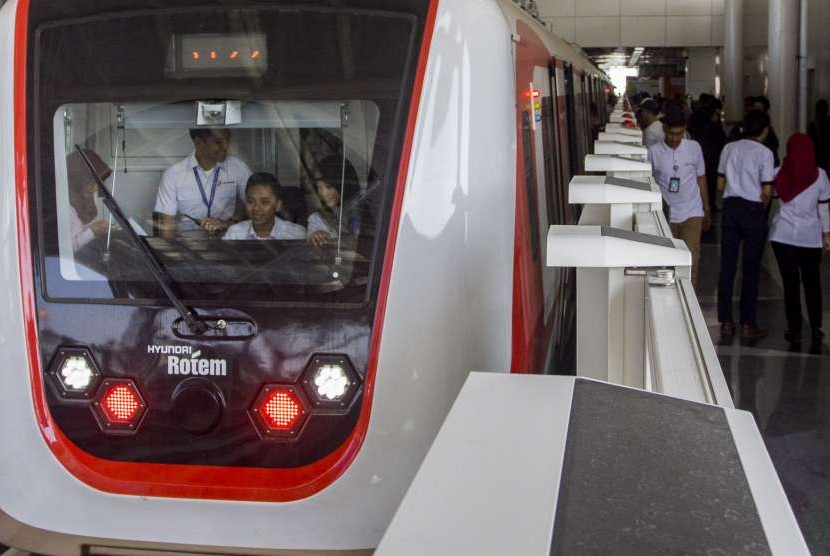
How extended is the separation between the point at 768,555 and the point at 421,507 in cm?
31

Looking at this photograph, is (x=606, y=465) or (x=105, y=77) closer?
(x=606, y=465)

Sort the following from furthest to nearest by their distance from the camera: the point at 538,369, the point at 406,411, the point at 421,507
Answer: the point at 538,369 < the point at 406,411 < the point at 421,507

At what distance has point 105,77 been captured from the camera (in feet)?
11.7

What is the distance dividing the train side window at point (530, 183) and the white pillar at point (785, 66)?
37.3 ft

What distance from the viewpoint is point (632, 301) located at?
3.06m

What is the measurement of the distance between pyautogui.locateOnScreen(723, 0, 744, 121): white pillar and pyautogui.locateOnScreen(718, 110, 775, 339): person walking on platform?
1707 cm

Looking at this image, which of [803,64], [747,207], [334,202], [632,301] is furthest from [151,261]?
[803,64]

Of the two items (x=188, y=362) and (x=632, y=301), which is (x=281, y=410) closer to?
(x=188, y=362)

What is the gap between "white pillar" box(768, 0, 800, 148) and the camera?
49.4 feet

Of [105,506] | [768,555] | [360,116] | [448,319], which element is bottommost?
[105,506]

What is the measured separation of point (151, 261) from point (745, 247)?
6048 millimetres

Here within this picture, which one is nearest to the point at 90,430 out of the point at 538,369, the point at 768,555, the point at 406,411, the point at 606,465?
the point at 406,411

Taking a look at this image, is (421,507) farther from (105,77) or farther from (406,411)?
(105,77)

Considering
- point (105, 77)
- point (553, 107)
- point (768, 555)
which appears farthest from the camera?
point (553, 107)
